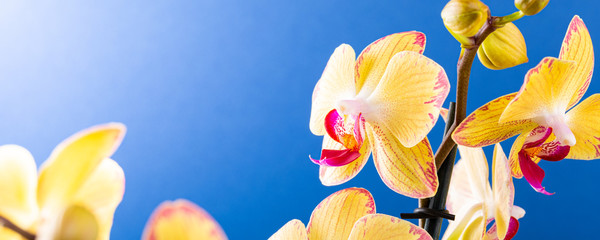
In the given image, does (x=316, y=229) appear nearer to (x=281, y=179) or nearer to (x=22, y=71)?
(x=281, y=179)

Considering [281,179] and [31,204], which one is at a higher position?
[281,179]

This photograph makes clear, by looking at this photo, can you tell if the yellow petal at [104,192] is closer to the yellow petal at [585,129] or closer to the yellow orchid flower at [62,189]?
the yellow orchid flower at [62,189]

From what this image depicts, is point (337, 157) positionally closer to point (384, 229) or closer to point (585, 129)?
point (384, 229)

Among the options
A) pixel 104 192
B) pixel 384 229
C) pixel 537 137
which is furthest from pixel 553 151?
pixel 104 192

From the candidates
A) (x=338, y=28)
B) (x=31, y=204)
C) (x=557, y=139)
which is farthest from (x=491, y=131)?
(x=338, y=28)

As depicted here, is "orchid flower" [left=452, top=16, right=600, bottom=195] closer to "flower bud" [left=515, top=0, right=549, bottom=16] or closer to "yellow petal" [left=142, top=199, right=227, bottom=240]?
"flower bud" [left=515, top=0, right=549, bottom=16]

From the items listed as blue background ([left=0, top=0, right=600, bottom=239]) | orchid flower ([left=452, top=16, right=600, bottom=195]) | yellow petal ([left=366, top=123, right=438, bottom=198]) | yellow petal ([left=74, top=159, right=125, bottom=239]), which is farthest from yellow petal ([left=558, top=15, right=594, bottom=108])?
blue background ([left=0, top=0, right=600, bottom=239])
